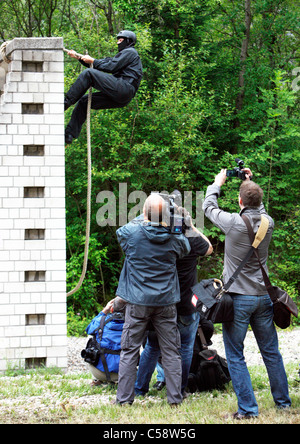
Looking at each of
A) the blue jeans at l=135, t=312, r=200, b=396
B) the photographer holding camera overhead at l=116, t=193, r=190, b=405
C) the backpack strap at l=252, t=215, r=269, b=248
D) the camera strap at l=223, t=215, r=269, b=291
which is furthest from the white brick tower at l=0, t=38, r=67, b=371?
the backpack strap at l=252, t=215, r=269, b=248

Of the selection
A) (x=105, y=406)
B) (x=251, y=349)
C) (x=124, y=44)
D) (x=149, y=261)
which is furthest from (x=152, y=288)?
(x=251, y=349)

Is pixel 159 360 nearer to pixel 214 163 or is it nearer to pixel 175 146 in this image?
pixel 175 146

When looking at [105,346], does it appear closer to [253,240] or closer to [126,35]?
[253,240]

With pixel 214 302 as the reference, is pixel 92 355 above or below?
below

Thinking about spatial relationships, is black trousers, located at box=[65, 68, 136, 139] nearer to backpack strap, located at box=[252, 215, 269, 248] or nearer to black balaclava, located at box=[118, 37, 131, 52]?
black balaclava, located at box=[118, 37, 131, 52]

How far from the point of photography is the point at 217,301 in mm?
4574

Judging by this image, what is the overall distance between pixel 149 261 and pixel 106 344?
4.34ft

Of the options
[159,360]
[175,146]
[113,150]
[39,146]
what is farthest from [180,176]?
[159,360]

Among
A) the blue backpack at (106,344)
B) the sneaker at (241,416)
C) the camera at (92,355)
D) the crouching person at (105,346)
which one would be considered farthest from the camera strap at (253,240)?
the camera at (92,355)

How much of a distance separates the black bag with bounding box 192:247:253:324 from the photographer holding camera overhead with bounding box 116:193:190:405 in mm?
424

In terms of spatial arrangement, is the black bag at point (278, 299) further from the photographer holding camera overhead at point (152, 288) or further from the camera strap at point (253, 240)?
the photographer holding camera overhead at point (152, 288)

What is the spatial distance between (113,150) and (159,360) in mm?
7151

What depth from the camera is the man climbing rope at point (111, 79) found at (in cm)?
634

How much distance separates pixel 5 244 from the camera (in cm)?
727
